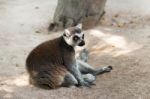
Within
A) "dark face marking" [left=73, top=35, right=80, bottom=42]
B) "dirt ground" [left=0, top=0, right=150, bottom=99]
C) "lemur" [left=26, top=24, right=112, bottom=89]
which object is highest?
"dark face marking" [left=73, top=35, right=80, bottom=42]

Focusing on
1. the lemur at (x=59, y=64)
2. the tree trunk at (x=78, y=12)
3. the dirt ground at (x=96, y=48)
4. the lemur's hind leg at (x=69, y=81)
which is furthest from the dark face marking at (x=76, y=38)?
the tree trunk at (x=78, y=12)

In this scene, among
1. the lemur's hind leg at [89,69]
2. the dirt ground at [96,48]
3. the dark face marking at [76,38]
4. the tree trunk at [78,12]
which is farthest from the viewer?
the tree trunk at [78,12]

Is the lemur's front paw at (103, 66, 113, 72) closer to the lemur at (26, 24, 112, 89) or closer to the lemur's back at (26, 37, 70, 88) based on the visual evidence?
the lemur at (26, 24, 112, 89)

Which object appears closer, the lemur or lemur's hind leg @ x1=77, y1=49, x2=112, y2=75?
the lemur

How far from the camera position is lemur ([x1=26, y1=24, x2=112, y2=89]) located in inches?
252

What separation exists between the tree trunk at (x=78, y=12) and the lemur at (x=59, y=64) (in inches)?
117

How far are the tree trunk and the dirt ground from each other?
11.3 inches

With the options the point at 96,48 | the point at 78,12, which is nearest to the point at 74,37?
the point at 96,48

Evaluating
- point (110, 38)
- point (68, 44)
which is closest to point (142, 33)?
point (110, 38)

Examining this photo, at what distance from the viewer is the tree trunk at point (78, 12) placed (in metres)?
9.49

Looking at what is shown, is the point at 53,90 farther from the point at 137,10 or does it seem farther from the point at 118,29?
the point at 137,10

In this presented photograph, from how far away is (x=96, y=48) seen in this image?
8.20 meters

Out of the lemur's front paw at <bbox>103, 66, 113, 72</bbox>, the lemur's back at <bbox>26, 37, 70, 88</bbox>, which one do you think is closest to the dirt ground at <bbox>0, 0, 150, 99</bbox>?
the lemur's front paw at <bbox>103, 66, 113, 72</bbox>

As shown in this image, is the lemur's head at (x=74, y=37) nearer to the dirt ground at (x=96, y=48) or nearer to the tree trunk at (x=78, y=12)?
the dirt ground at (x=96, y=48)
